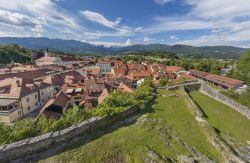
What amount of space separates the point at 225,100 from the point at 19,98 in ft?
Answer: 124

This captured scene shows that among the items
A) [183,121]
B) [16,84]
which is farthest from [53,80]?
[183,121]

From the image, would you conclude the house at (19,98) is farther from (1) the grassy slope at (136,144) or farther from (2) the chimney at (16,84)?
(1) the grassy slope at (136,144)

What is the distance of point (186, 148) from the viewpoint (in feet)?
51.5

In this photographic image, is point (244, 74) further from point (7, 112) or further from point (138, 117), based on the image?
point (7, 112)

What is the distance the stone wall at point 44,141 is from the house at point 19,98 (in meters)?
27.2

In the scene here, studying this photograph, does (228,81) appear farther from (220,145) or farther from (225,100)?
(220,145)

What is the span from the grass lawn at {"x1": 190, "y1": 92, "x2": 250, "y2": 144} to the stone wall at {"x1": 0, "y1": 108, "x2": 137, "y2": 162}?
1356 cm

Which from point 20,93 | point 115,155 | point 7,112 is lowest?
point 7,112

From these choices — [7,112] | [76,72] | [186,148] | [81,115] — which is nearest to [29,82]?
[7,112]

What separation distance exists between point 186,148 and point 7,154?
12265 mm

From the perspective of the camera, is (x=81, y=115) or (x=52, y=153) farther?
(x=81, y=115)

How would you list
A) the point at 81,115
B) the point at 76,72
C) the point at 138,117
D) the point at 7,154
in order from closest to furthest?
the point at 7,154 < the point at 81,115 < the point at 138,117 < the point at 76,72

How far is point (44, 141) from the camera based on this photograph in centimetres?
1401

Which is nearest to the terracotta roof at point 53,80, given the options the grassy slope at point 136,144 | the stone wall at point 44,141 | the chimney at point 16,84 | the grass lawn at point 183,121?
the chimney at point 16,84
